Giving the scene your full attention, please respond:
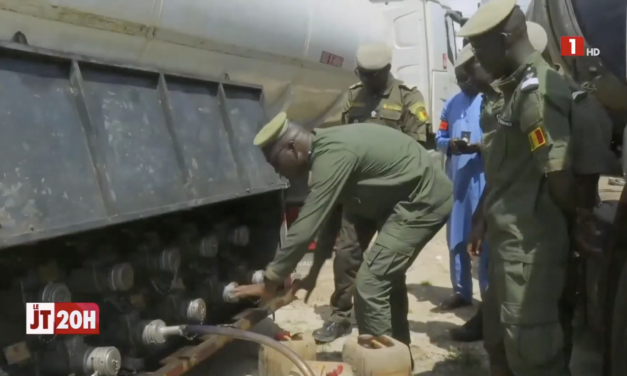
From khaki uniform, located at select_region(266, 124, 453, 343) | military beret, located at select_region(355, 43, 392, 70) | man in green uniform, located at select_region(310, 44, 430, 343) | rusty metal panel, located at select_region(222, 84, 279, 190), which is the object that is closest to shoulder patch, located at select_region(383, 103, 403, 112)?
man in green uniform, located at select_region(310, 44, 430, 343)

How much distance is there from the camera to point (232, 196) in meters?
3.14

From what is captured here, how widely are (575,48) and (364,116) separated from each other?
4.53 ft

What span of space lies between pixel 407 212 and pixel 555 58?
67.3 inches

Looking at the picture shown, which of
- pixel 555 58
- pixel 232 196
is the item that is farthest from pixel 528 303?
pixel 555 58

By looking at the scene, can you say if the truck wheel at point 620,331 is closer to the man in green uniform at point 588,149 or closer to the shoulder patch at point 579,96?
the man in green uniform at point 588,149

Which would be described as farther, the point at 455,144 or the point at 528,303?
the point at 455,144

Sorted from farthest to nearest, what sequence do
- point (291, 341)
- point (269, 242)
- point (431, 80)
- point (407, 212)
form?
point (431, 80), point (269, 242), point (407, 212), point (291, 341)

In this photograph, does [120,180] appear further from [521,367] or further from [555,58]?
[555,58]

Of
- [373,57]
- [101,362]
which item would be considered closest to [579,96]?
[373,57]

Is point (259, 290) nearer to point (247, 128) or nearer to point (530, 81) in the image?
point (247, 128)

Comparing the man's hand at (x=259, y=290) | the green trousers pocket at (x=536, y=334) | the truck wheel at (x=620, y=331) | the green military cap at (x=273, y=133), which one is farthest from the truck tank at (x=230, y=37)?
the truck wheel at (x=620, y=331)

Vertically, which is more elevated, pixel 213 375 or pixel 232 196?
pixel 232 196

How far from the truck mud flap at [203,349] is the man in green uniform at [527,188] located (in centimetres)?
138

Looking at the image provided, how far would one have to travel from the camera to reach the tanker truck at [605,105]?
2492mm
